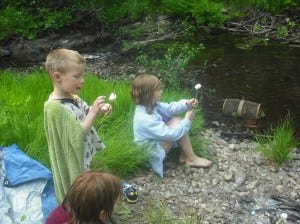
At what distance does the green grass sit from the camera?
4.28 m

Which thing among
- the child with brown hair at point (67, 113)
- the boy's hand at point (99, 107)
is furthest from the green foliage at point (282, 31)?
the boy's hand at point (99, 107)

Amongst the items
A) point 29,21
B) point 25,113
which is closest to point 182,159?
point 25,113

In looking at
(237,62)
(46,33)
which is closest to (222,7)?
(237,62)

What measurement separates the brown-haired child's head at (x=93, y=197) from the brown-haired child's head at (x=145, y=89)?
1.85 meters

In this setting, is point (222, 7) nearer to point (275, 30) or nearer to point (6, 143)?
point (275, 30)

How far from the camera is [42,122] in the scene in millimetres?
4621

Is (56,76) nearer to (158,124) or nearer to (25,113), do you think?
(158,124)

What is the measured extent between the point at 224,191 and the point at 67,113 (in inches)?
68.7

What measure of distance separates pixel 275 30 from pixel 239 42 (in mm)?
1000

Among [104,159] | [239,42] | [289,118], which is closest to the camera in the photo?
[104,159]

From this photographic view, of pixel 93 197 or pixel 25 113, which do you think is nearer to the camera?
pixel 93 197

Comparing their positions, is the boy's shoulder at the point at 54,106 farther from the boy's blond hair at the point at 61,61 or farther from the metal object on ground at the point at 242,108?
the metal object on ground at the point at 242,108

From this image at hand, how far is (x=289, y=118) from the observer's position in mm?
6086

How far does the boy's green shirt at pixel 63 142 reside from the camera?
10.4 feet
